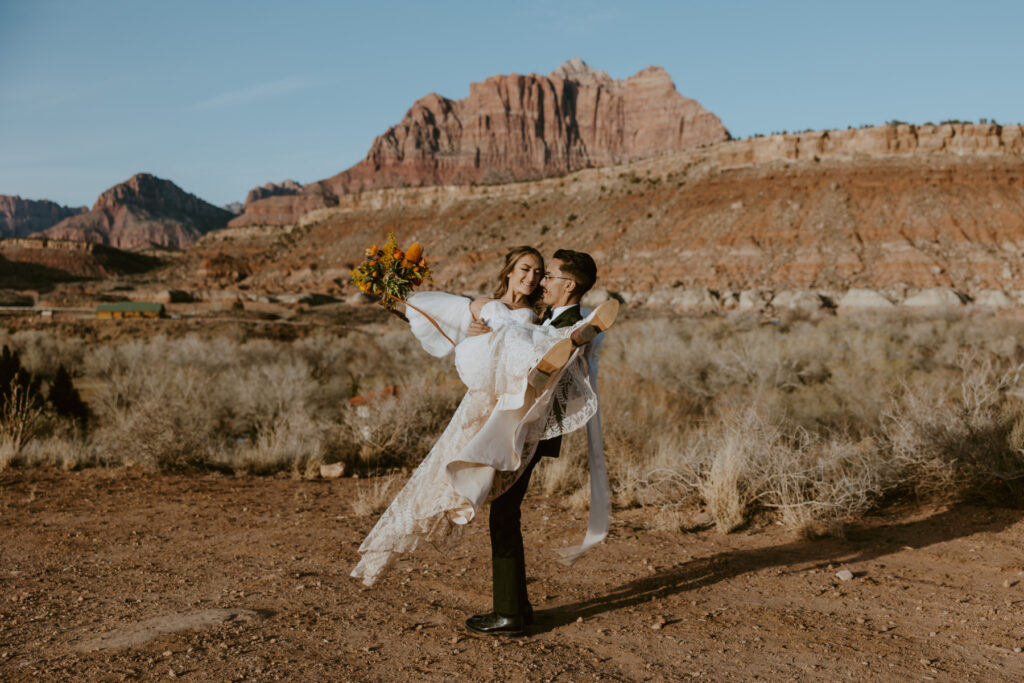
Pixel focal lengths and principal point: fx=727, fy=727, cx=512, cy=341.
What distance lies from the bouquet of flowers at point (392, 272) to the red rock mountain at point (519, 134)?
479 ft

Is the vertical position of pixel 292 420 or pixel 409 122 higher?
pixel 409 122

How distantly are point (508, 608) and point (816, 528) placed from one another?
3.40 metres

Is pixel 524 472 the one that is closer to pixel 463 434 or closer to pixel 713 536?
pixel 463 434

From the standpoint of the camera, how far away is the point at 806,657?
3.79m

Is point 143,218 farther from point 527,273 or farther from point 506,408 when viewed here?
point 506,408

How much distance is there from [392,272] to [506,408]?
119 centimetres

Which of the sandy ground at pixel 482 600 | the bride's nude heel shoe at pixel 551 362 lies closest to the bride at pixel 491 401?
the bride's nude heel shoe at pixel 551 362

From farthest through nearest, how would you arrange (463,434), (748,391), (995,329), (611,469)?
(995,329)
(748,391)
(611,469)
(463,434)

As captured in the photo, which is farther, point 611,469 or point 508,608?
point 611,469

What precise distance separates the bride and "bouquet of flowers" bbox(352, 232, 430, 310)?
0.37 ft

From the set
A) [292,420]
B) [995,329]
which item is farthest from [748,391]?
[995,329]

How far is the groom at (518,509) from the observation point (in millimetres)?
3635

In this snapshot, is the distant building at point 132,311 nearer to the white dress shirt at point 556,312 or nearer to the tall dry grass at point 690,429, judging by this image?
the tall dry grass at point 690,429

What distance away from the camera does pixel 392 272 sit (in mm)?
4168
